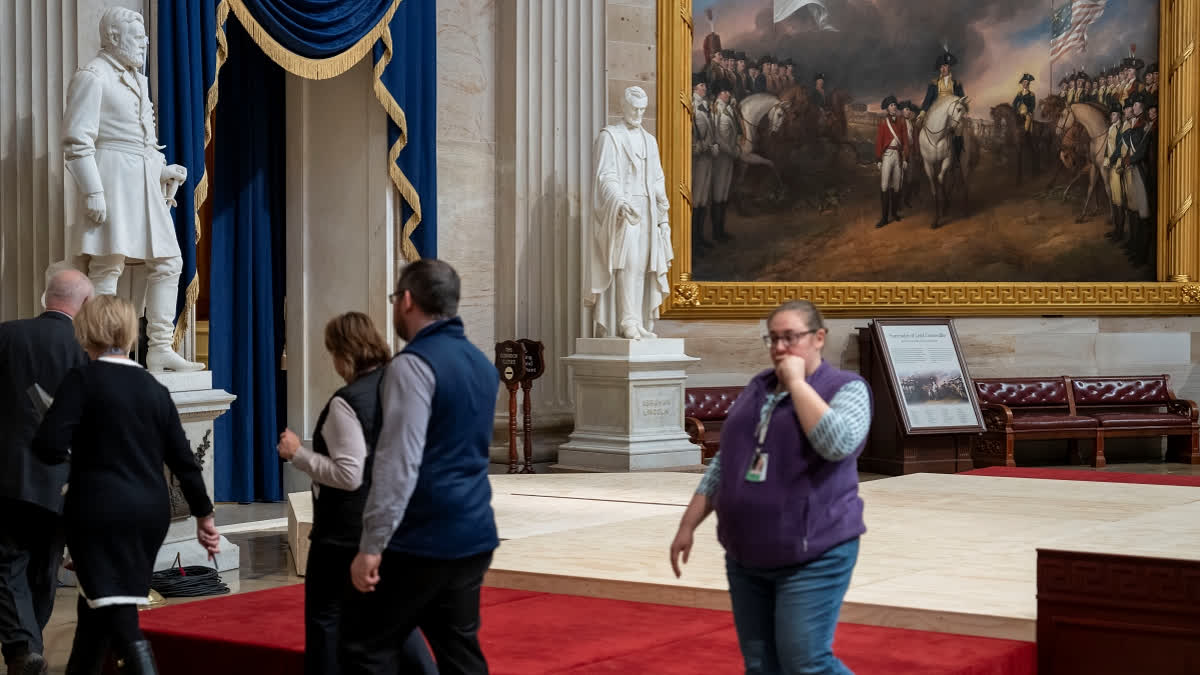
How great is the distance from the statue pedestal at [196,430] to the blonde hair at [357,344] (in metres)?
3.83

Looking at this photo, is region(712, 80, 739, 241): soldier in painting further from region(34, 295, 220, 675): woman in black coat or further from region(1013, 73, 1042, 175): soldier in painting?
region(34, 295, 220, 675): woman in black coat

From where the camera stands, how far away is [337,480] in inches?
165

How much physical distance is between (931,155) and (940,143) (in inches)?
6.7

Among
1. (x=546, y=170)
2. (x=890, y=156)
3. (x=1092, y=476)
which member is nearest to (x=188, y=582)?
(x=546, y=170)

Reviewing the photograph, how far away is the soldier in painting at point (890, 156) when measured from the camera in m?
15.2

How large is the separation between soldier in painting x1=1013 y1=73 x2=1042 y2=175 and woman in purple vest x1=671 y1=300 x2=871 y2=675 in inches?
500

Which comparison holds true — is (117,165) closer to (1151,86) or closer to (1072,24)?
(1072,24)

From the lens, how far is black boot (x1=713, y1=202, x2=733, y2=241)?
47.4 feet

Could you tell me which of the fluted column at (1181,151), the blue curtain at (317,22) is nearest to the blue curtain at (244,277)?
the blue curtain at (317,22)

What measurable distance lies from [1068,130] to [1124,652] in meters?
11.6

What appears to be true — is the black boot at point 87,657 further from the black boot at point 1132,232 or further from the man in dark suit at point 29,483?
the black boot at point 1132,232

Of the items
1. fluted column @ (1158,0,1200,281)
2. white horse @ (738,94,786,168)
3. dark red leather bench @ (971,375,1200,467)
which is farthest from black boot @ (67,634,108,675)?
fluted column @ (1158,0,1200,281)

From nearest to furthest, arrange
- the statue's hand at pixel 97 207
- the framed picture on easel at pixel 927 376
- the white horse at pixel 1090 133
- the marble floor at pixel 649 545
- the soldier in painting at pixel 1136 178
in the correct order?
the marble floor at pixel 649 545, the statue's hand at pixel 97 207, the framed picture on easel at pixel 927 376, the white horse at pixel 1090 133, the soldier in painting at pixel 1136 178

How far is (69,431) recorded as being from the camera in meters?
4.27
